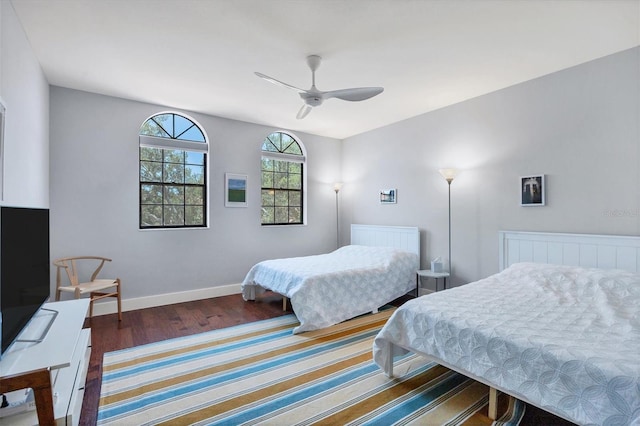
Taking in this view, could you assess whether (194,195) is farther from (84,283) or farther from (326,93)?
(326,93)

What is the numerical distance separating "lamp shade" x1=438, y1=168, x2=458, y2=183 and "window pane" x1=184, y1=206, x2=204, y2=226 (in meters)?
3.44

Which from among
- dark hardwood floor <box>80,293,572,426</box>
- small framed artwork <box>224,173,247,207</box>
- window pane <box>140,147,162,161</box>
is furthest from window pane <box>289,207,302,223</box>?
window pane <box>140,147,162,161</box>

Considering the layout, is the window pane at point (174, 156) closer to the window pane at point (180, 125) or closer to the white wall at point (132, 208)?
the window pane at point (180, 125)

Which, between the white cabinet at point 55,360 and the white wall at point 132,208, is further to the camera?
the white wall at point 132,208

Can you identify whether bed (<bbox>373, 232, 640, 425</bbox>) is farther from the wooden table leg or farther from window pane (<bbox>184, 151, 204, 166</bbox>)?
window pane (<bbox>184, 151, 204, 166</bbox>)

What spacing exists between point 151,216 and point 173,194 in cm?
42

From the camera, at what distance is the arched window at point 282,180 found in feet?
17.3

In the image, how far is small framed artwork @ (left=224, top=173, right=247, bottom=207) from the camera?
4.73 m

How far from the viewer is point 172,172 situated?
14.6 ft

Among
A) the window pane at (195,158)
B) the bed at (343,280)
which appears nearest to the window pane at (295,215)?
the bed at (343,280)

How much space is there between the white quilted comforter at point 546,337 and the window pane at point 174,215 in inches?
132

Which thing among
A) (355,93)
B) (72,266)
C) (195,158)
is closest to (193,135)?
(195,158)

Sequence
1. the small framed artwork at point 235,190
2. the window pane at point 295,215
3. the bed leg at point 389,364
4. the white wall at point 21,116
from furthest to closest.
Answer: the window pane at point 295,215, the small framed artwork at point 235,190, the bed leg at point 389,364, the white wall at point 21,116

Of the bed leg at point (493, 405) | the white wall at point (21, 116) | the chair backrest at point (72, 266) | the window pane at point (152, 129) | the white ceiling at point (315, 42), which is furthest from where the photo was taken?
the window pane at point (152, 129)
